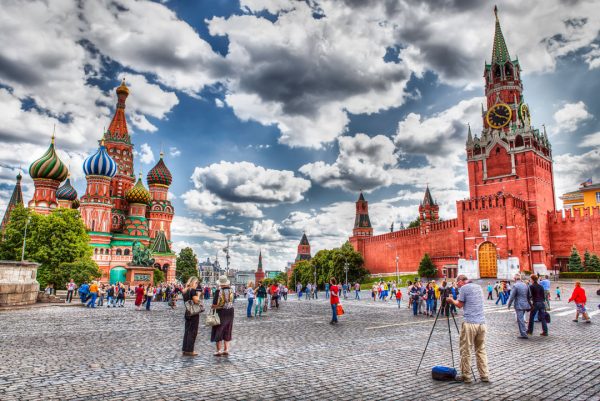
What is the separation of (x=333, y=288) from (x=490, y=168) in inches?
2066

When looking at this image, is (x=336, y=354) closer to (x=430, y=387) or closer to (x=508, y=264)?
(x=430, y=387)

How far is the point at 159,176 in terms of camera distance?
80250 millimetres

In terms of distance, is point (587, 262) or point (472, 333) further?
point (587, 262)

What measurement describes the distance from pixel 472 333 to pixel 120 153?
3132 inches

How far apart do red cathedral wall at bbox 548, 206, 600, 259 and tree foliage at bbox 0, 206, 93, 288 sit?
5519 cm

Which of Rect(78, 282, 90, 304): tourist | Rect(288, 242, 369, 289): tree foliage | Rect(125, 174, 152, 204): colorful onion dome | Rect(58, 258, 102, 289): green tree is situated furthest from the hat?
Rect(125, 174, 152, 204): colorful onion dome

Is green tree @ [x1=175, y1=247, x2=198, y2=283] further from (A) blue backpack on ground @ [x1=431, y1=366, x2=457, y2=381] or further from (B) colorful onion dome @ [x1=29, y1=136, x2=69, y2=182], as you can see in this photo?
(A) blue backpack on ground @ [x1=431, y1=366, x2=457, y2=381]

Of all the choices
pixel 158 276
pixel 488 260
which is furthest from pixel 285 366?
pixel 158 276

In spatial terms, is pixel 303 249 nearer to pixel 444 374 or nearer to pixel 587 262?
pixel 587 262

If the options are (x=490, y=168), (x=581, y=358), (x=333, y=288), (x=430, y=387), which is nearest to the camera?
(x=430, y=387)

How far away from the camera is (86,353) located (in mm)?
8648

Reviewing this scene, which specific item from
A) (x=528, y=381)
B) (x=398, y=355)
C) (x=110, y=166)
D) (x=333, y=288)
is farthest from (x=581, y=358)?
(x=110, y=166)

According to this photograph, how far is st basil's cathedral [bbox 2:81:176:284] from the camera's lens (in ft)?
204

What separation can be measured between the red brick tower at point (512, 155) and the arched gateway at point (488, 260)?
3585mm
